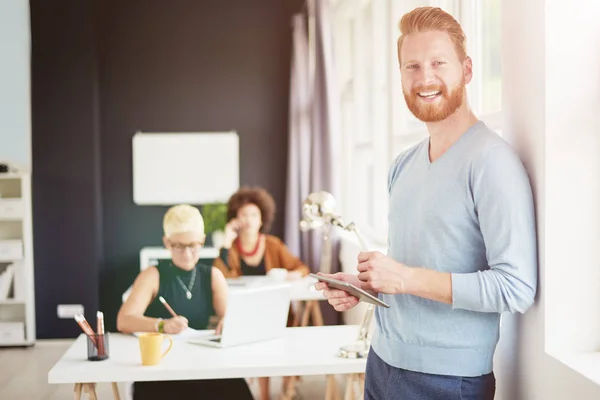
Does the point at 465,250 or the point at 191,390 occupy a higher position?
the point at 465,250

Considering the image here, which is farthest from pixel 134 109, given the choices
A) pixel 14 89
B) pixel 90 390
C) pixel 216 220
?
pixel 90 390

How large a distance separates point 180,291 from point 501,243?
2.12 metres

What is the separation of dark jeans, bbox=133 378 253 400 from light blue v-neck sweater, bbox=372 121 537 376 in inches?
46.8

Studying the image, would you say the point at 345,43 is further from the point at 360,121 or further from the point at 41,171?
the point at 41,171

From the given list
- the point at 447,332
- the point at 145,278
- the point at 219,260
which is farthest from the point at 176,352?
the point at 219,260

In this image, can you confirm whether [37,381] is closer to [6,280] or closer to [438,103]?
[6,280]

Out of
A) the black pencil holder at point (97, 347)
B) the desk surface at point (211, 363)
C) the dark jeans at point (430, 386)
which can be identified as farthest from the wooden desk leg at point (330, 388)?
the dark jeans at point (430, 386)

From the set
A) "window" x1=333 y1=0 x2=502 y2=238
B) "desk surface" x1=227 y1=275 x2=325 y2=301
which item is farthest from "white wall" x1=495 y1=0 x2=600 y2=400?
"desk surface" x1=227 y1=275 x2=325 y2=301

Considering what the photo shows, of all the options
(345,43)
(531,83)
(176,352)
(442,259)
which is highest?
(345,43)

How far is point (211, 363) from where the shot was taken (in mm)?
2543

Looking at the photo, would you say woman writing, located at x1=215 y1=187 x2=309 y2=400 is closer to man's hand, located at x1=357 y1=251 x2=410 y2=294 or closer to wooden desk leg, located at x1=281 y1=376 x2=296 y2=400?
wooden desk leg, located at x1=281 y1=376 x2=296 y2=400

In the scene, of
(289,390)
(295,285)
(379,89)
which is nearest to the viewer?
(289,390)

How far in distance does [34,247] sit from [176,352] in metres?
4.37

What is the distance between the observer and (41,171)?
654 centimetres
